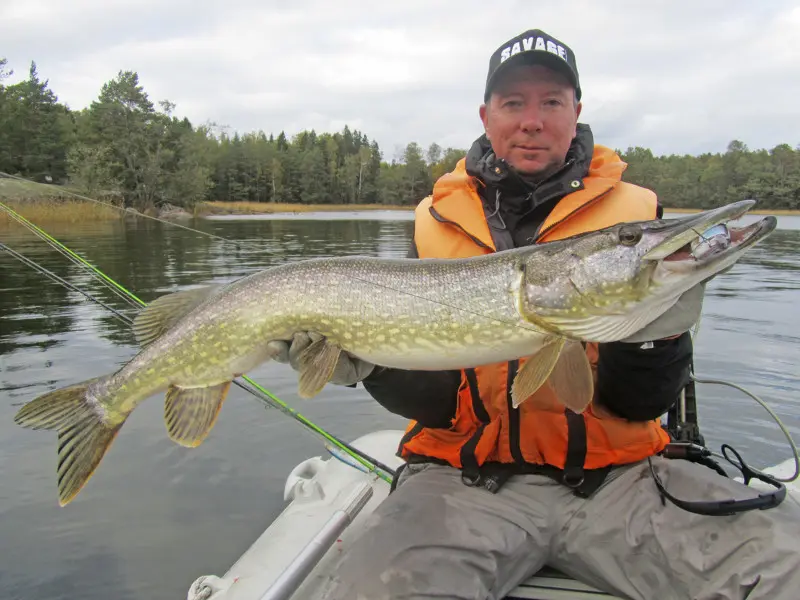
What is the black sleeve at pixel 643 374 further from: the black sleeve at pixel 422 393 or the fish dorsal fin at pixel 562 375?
the black sleeve at pixel 422 393

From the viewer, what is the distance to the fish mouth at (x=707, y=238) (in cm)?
157

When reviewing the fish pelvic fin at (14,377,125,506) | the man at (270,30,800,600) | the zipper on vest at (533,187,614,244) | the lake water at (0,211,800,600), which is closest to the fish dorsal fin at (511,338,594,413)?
the man at (270,30,800,600)

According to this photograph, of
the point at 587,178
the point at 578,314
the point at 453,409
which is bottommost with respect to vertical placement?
the point at 453,409

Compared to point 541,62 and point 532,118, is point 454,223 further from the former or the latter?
point 541,62

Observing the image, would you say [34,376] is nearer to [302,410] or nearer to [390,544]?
[302,410]

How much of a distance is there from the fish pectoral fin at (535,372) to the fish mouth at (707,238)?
1.31 feet

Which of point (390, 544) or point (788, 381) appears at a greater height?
point (390, 544)

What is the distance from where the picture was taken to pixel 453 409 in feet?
7.30

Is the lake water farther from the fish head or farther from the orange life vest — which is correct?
the fish head

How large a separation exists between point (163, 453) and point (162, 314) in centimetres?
224

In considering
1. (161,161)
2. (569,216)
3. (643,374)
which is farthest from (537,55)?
(161,161)

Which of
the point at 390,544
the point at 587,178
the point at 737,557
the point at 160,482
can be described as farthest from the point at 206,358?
the point at 160,482

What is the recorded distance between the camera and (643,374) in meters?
1.93

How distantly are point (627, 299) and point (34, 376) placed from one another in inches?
222
